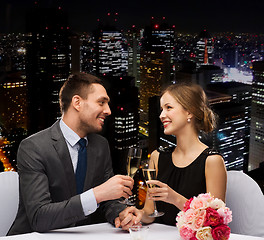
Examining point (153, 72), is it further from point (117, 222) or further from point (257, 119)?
point (117, 222)

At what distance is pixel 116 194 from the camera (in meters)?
1.47

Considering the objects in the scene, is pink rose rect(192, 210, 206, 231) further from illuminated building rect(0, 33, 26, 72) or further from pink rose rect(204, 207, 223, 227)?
illuminated building rect(0, 33, 26, 72)

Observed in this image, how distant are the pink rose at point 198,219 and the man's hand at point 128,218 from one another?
43cm

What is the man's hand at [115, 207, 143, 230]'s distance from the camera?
1556mm

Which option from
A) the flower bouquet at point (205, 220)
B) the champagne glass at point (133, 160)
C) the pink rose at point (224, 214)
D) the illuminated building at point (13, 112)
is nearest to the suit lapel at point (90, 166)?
the champagne glass at point (133, 160)

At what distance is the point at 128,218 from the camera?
157cm

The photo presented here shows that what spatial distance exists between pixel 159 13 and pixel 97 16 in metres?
1.28

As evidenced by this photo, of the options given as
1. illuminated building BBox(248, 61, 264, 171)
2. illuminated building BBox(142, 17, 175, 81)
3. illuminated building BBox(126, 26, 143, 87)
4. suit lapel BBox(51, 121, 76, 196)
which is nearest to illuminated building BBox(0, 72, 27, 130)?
illuminated building BBox(126, 26, 143, 87)

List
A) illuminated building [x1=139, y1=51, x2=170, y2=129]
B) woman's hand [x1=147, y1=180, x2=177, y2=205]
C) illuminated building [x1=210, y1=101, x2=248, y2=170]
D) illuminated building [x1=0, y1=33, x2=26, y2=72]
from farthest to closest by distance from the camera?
illuminated building [x1=210, y1=101, x2=248, y2=170] → illuminated building [x1=139, y1=51, x2=170, y2=129] → illuminated building [x1=0, y1=33, x2=26, y2=72] → woman's hand [x1=147, y1=180, x2=177, y2=205]

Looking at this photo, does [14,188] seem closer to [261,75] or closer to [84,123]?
[84,123]

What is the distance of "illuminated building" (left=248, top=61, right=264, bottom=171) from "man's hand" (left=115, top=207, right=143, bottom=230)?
4.78m

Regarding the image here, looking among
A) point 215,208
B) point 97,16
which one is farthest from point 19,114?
point 215,208

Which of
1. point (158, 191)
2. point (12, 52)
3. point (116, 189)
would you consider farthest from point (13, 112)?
point (158, 191)

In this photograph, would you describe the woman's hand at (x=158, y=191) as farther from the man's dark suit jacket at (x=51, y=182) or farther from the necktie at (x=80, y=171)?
the necktie at (x=80, y=171)
